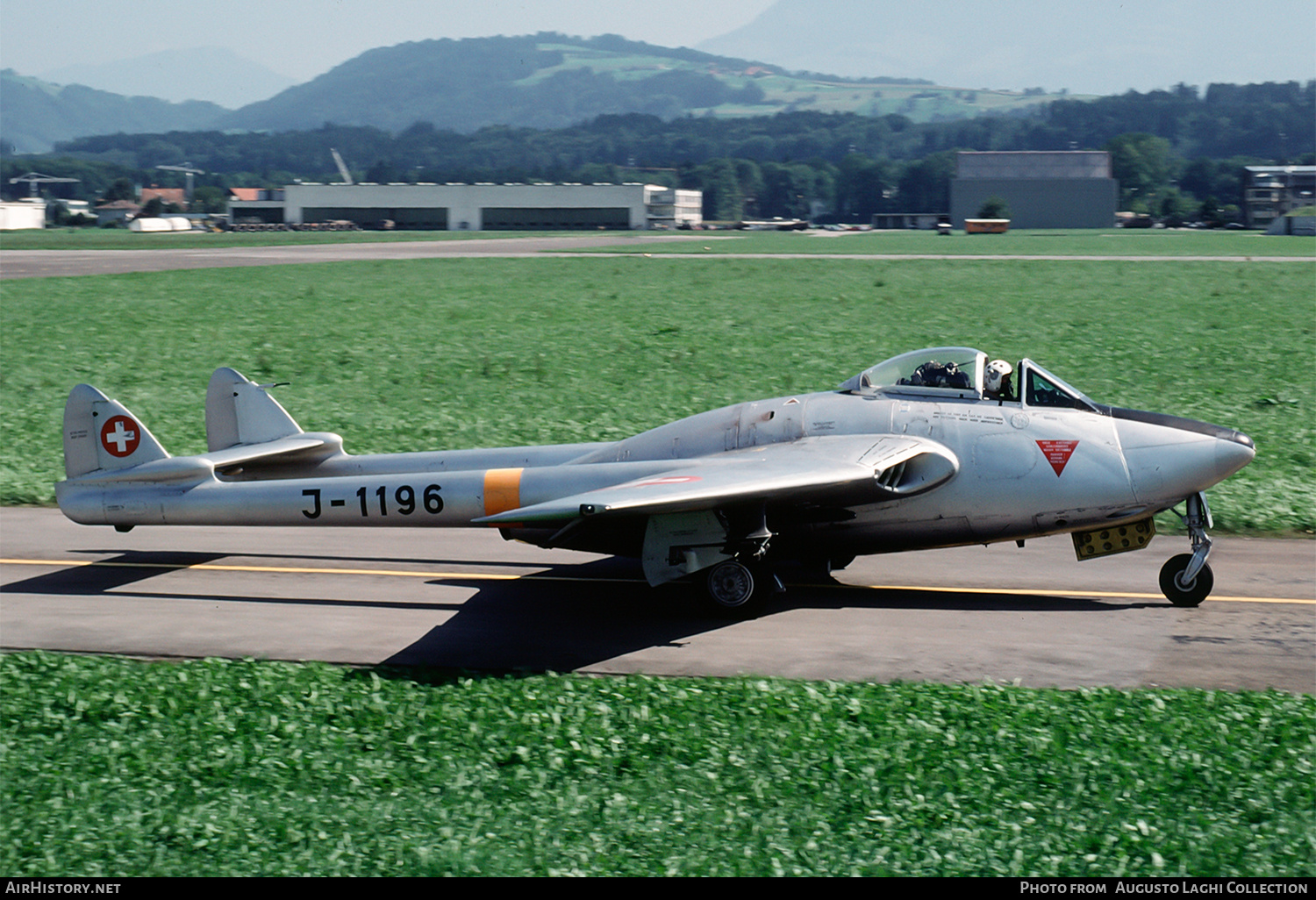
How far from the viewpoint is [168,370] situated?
28625mm

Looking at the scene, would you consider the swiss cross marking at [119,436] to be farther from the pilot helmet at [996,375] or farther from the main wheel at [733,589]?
the pilot helmet at [996,375]

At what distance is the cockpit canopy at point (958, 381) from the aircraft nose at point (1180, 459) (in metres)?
0.71

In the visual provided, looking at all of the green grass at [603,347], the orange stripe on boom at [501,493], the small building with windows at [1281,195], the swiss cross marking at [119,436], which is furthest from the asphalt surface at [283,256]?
the small building with windows at [1281,195]

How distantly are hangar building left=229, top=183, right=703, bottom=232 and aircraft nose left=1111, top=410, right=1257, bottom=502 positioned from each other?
149525 millimetres

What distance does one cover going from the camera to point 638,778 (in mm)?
8602

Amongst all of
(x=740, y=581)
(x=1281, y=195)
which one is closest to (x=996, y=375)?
(x=740, y=581)

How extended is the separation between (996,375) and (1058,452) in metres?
1.13

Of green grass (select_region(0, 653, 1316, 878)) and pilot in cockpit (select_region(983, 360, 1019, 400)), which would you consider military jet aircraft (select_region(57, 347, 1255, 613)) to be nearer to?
pilot in cockpit (select_region(983, 360, 1019, 400))

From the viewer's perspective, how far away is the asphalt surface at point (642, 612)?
37.1 ft

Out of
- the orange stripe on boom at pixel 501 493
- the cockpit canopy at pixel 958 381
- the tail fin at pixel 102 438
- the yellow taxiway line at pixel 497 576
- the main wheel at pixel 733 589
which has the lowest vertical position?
the yellow taxiway line at pixel 497 576

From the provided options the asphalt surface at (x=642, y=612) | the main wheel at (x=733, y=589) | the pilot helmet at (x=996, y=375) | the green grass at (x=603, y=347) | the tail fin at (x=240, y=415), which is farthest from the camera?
the green grass at (x=603, y=347)

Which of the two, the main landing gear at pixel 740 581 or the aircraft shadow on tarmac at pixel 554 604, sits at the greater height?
the main landing gear at pixel 740 581

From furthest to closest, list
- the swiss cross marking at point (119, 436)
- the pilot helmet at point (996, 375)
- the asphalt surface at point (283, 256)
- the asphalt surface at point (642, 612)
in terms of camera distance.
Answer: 1. the asphalt surface at point (283, 256)
2. the swiss cross marking at point (119, 436)
3. the pilot helmet at point (996, 375)
4. the asphalt surface at point (642, 612)

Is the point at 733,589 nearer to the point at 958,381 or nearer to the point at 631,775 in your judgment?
the point at 958,381
